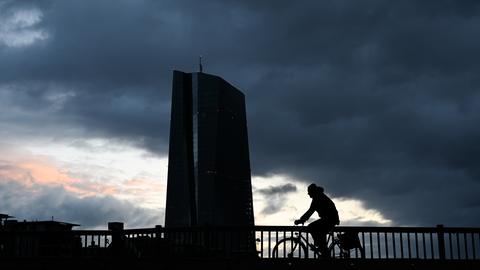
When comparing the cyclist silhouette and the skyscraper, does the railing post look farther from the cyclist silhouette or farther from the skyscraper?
the skyscraper

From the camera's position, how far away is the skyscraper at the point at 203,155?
5871 inches

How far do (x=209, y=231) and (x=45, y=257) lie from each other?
524 cm

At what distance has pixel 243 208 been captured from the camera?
544ft

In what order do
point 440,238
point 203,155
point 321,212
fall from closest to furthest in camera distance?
1. point 321,212
2. point 440,238
3. point 203,155

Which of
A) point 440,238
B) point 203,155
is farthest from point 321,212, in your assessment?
point 203,155

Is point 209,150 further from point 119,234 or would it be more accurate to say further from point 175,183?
point 119,234

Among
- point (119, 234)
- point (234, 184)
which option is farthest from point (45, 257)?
point (234, 184)

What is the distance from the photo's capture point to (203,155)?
148875mm

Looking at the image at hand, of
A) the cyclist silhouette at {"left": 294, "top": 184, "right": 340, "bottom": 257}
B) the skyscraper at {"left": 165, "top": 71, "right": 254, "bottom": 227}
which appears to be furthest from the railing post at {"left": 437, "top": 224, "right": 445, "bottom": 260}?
the skyscraper at {"left": 165, "top": 71, "right": 254, "bottom": 227}

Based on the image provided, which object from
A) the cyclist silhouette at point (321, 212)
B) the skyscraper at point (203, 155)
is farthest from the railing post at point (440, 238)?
the skyscraper at point (203, 155)

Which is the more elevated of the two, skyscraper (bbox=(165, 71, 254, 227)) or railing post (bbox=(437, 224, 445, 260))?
skyscraper (bbox=(165, 71, 254, 227))

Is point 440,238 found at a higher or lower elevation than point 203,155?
lower

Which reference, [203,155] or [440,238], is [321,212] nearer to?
[440,238]

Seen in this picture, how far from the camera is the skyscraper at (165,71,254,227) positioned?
5871 inches
